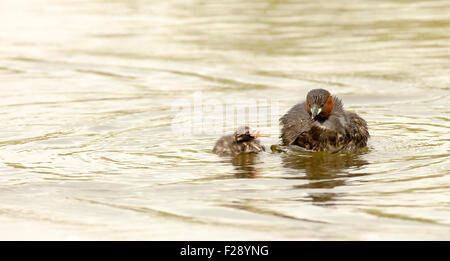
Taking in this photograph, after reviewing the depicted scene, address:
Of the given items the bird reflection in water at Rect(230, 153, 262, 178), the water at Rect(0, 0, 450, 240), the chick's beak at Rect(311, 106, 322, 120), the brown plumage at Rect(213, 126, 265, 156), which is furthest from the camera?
the brown plumage at Rect(213, 126, 265, 156)

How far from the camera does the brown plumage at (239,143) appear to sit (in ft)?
25.8

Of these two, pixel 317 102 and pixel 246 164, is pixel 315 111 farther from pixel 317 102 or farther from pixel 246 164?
pixel 246 164

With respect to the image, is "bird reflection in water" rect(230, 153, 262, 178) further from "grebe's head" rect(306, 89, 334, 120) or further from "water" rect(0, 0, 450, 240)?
"grebe's head" rect(306, 89, 334, 120)

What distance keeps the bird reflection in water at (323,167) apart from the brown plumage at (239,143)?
0.96 ft

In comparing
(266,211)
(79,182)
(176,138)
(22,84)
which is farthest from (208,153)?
(22,84)

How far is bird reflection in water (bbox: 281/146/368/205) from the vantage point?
6.35 meters

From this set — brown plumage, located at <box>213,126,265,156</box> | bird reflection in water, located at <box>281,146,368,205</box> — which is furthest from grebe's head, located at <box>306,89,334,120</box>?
brown plumage, located at <box>213,126,265,156</box>

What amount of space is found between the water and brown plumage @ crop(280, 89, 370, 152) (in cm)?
16

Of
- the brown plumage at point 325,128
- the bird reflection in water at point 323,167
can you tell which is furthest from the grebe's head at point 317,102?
the bird reflection in water at point 323,167

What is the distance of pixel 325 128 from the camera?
7879mm

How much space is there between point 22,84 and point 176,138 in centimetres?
397

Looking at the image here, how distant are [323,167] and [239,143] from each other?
3.21ft
